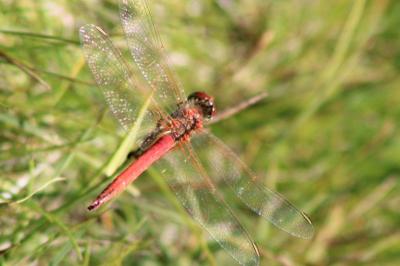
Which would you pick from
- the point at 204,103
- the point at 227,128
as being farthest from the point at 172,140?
the point at 227,128

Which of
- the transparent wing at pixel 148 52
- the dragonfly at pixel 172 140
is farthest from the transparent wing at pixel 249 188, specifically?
the transparent wing at pixel 148 52

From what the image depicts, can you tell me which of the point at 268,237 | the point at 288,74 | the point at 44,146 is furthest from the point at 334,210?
the point at 44,146

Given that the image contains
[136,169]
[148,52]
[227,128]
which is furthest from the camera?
[227,128]

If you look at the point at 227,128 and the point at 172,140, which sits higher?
the point at 227,128

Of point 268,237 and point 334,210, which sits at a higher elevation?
point 334,210

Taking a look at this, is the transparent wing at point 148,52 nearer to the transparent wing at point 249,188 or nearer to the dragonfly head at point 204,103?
the dragonfly head at point 204,103

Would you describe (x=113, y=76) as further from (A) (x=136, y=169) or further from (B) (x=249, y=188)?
(B) (x=249, y=188)

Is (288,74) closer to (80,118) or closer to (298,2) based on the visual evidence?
(298,2)

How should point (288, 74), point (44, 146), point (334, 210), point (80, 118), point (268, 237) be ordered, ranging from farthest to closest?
point (288, 74) < point (334, 210) < point (268, 237) < point (80, 118) < point (44, 146)
